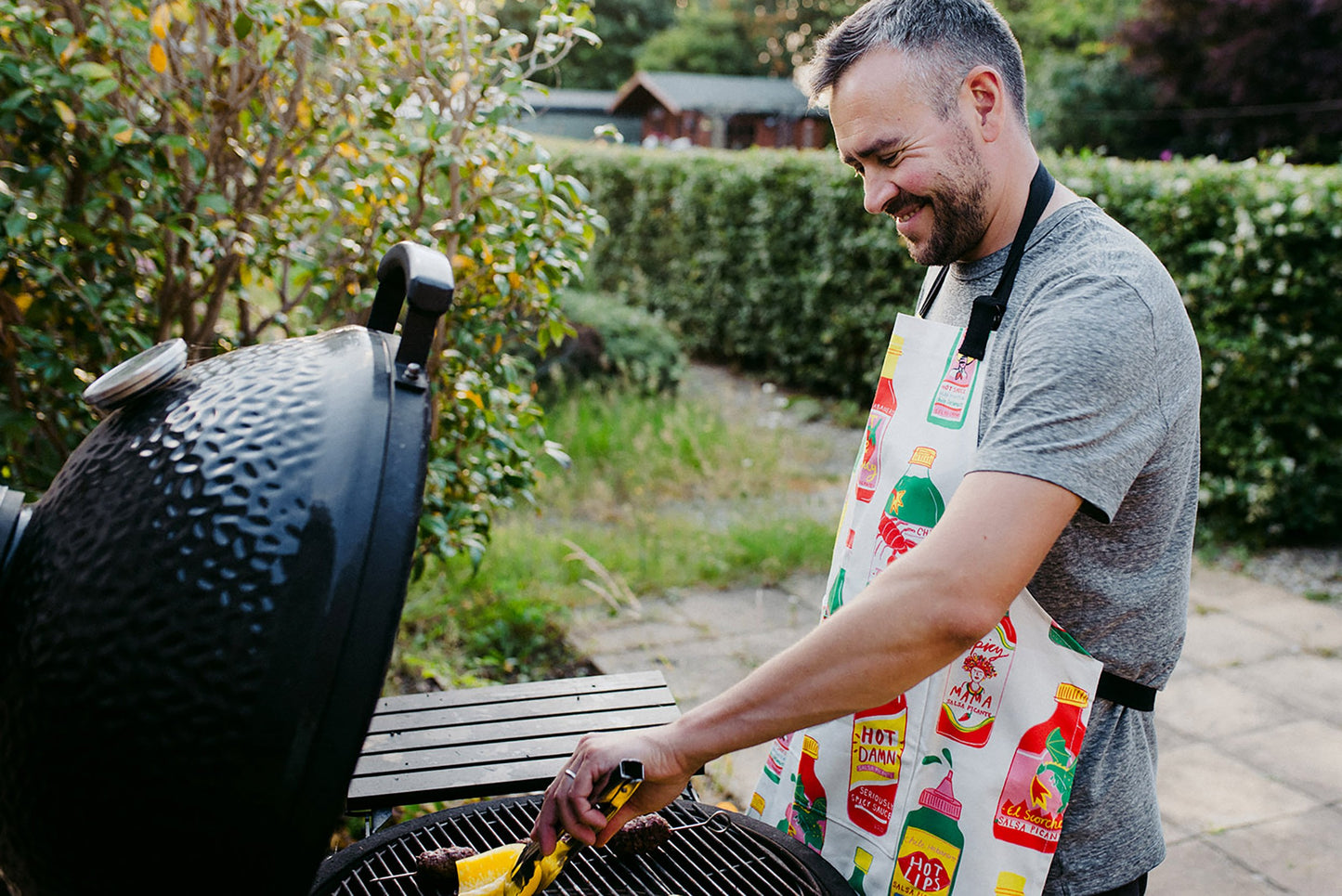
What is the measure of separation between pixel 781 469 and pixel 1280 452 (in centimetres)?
272

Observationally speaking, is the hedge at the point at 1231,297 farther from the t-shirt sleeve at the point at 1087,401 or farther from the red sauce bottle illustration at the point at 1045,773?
the red sauce bottle illustration at the point at 1045,773

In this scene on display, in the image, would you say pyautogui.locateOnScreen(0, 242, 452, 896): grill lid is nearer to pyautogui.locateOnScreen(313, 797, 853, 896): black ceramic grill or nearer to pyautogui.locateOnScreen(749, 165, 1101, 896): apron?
pyautogui.locateOnScreen(313, 797, 853, 896): black ceramic grill

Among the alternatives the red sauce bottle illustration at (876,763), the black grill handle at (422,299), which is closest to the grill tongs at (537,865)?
the red sauce bottle illustration at (876,763)

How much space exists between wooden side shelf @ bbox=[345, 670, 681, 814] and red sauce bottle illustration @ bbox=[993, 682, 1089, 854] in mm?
966

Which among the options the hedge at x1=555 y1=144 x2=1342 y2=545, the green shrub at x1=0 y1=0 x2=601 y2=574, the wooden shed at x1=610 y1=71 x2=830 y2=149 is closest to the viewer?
the green shrub at x1=0 y1=0 x2=601 y2=574

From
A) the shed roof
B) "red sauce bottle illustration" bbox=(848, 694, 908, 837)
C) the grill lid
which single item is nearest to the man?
"red sauce bottle illustration" bbox=(848, 694, 908, 837)

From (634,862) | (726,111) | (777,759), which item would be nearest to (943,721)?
(777,759)

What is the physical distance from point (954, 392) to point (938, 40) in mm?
500

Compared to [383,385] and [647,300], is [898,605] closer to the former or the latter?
[383,385]

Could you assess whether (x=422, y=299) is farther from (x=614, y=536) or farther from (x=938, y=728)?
(x=614, y=536)

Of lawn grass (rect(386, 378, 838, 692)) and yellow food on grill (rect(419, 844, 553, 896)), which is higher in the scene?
yellow food on grill (rect(419, 844, 553, 896))

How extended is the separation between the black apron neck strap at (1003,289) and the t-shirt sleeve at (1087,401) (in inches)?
6.2

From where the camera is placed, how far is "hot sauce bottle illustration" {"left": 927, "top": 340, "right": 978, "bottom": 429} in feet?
4.99

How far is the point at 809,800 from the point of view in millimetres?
1730
